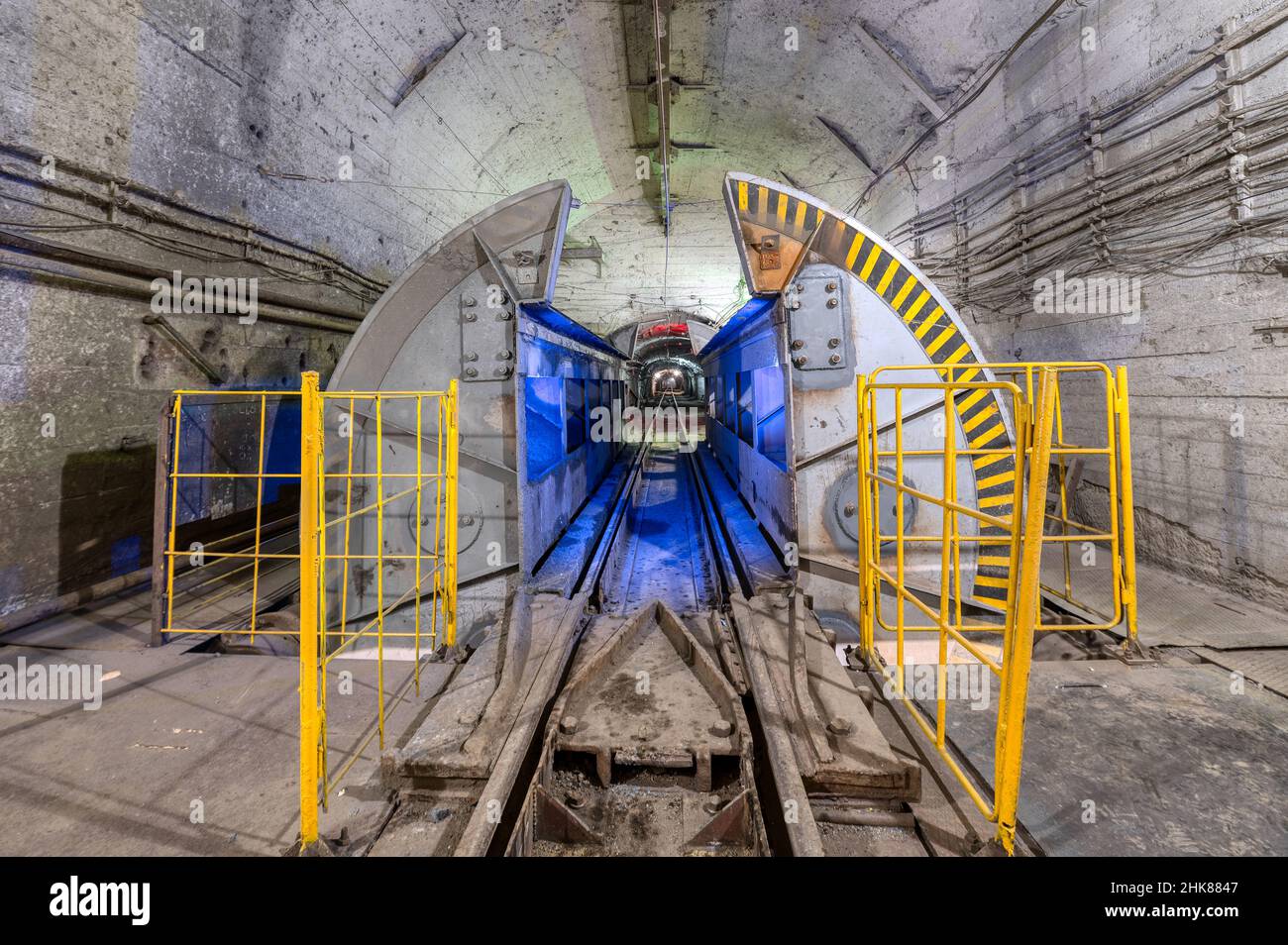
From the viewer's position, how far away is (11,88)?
12.9ft

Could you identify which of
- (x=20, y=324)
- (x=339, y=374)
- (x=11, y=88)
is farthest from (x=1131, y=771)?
(x=11, y=88)

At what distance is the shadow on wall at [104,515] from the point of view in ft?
14.8

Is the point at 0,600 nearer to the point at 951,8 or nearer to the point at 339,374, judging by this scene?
the point at 339,374

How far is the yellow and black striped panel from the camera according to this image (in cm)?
421
